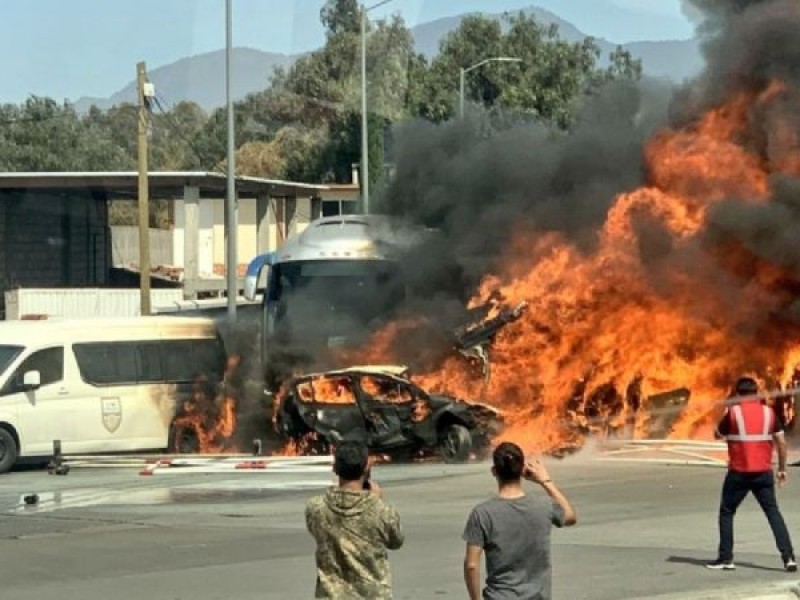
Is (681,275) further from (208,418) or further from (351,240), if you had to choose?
(208,418)

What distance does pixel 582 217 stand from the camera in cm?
2327

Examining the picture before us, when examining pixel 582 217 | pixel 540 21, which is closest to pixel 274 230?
pixel 540 21

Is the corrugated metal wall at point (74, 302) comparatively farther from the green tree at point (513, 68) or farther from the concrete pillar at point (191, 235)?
the green tree at point (513, 68)

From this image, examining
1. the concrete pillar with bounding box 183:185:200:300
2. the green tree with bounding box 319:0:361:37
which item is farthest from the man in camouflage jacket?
the green tree with bounding box 319:0:361:37

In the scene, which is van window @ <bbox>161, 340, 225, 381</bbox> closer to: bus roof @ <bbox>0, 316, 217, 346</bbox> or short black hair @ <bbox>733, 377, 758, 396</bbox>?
bus roof @ <bbox>0, 316, 217, 346</bbox>

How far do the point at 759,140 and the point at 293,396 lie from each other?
23.9 feet

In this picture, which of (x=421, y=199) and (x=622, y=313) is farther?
(x=421, y=199)

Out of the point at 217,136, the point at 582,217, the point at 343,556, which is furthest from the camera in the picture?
the point at 217,136

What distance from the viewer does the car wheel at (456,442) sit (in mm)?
20734

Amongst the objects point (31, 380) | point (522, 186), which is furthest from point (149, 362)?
point (522, 186)

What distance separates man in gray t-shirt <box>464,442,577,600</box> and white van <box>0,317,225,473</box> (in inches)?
648

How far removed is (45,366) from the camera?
902 inches

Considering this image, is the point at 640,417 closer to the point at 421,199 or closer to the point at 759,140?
the point at 759,140

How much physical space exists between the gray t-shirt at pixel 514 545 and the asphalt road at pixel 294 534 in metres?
3.65
